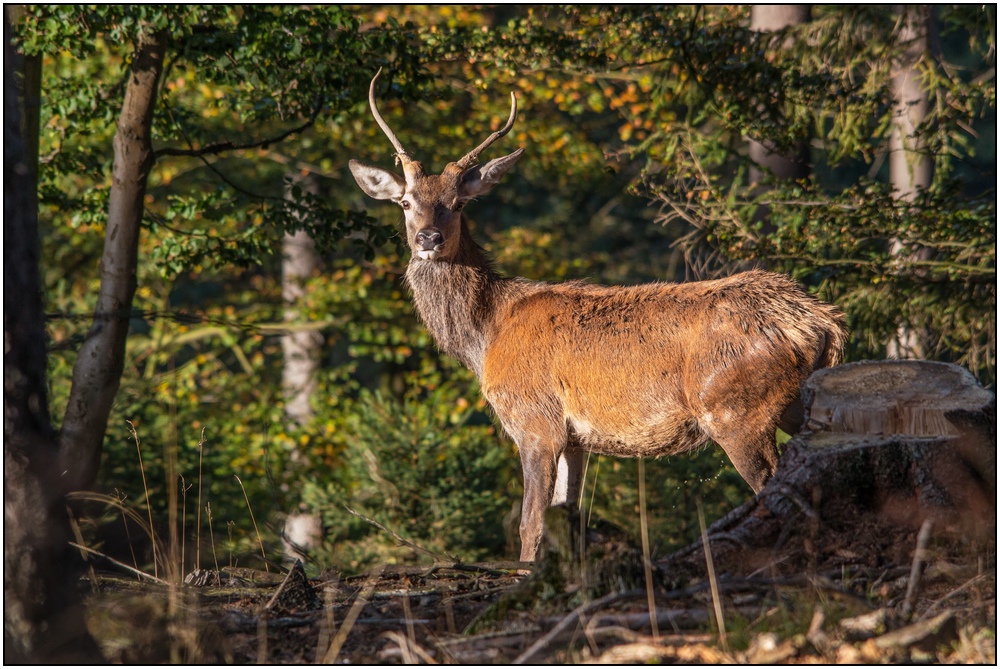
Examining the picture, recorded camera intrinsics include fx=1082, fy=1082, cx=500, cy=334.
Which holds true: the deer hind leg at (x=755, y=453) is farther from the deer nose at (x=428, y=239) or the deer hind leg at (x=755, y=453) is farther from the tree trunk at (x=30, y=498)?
the tree trunk at (x=30, y=498)

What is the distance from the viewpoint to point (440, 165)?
50.0 ft

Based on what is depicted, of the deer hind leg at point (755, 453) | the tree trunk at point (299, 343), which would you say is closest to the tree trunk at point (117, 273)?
the deer hind leg at point (755, 453)

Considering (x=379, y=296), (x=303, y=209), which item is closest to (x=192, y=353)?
(x=379, y=296)

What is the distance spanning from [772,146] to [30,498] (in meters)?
7.94

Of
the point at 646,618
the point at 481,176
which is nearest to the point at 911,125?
the point at 481,176

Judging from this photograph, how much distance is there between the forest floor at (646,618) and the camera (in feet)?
12.5

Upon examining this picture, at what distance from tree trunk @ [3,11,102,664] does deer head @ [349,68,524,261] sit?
3.18 metres

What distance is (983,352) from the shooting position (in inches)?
388

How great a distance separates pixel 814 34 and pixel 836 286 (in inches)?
105

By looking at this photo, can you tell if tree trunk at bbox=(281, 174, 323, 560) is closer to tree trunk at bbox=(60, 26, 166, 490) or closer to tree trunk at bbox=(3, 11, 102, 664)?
tree trunk at bbox=(60, 26, 166, 490)

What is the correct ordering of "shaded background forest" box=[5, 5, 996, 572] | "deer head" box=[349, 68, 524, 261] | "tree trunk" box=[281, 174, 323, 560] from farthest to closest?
1. "tree trunk" box=[281, 174, 323, 560]
2. "shaded background forest" box=[5, 5, 996, 572]
3. "deer head" box=[349, 68, 524, 261]

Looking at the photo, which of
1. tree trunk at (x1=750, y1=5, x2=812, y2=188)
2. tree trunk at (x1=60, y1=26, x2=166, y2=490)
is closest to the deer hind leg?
tree trunk at (x1=750, y1=5, x2=812, y2=188)

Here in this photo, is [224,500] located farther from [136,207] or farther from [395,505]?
[136,207]

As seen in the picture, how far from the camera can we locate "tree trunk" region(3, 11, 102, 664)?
3902mm
